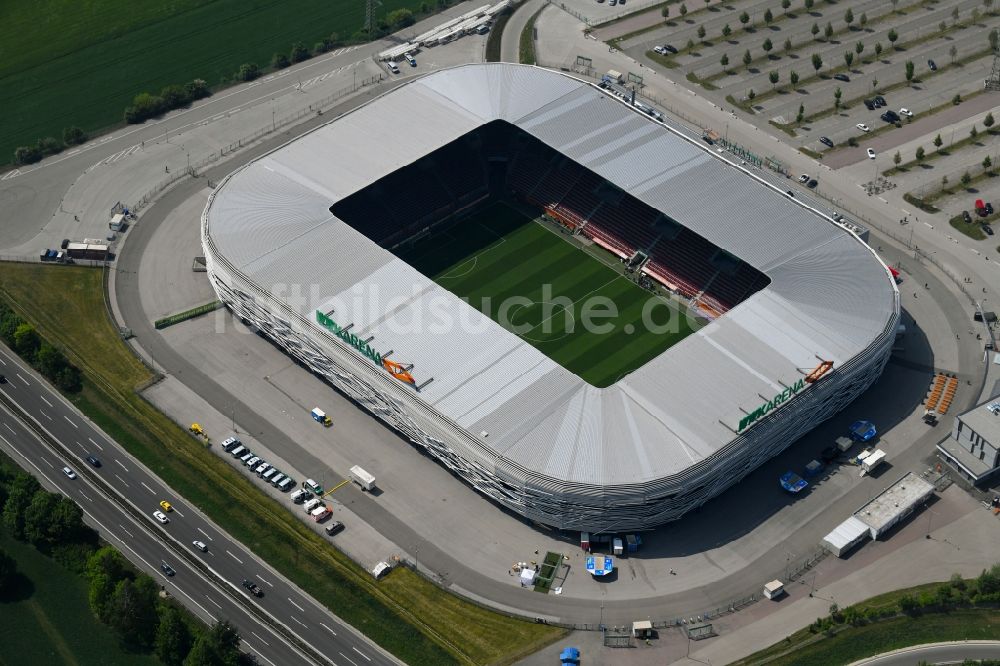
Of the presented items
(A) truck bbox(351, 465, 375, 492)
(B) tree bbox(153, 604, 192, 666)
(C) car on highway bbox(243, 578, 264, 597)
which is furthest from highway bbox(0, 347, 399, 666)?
(A) truck bbox(351, 465, 375, 492)

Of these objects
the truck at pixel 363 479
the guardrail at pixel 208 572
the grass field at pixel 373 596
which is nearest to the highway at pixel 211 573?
the guardrail at pixel 208 572

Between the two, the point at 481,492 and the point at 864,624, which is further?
the point at 481,492

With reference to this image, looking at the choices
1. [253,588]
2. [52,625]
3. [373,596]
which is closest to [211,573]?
[253,588]

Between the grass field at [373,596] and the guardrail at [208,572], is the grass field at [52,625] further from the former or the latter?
the grass field at [373,596]

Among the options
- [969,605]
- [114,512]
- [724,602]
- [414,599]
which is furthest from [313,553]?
[969,605]

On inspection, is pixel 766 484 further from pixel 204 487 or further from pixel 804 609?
pixel 204 487

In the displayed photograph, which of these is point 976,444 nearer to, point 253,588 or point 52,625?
point 253,588

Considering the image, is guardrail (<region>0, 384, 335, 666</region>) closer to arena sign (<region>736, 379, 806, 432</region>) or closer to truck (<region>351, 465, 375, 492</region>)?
truck (<region>351, 465, 375, 492</region>)
